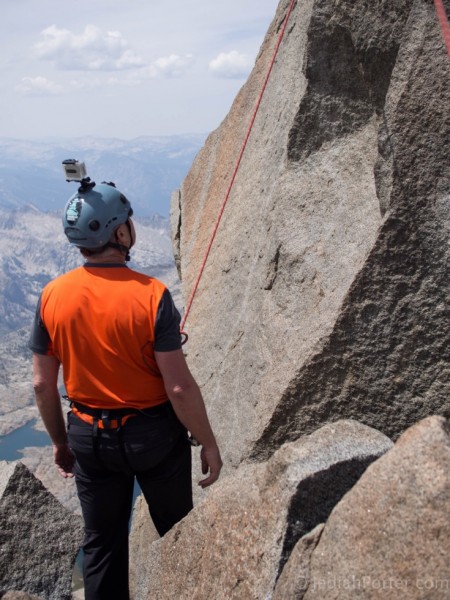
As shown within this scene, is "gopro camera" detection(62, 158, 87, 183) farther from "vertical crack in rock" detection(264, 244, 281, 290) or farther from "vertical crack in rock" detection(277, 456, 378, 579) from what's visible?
"vertical crack in rock" detection(277, 456, 378, 579)

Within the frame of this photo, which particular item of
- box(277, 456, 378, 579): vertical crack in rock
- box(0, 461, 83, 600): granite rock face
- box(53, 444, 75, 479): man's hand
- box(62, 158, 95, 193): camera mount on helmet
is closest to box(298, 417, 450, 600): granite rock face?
box(277, 456, 378, 579): vertical crack in rock

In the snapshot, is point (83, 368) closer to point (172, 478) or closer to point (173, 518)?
point (172, 478)

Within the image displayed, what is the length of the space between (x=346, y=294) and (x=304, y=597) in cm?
309

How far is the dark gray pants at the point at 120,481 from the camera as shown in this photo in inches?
204

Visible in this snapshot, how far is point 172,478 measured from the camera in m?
5.48

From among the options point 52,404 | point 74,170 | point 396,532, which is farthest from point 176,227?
point 396,532

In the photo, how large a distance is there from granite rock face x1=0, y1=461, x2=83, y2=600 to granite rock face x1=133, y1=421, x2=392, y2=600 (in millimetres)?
2957

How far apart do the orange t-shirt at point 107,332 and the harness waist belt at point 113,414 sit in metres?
0.05

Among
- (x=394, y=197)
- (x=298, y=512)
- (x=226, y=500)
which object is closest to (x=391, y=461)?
(x=298, y=512)

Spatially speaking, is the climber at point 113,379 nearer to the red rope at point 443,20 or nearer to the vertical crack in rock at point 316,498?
the vertical crack in rock at point 316,498

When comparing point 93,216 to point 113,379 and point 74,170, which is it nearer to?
point 74,170

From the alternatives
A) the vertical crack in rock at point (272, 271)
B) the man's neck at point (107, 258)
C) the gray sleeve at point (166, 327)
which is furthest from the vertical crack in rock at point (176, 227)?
the gray sleeve at point (166, 327)

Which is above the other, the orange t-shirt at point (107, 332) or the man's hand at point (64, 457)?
the orange t-shirt at point (107, 332)

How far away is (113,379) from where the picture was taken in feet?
16.7
